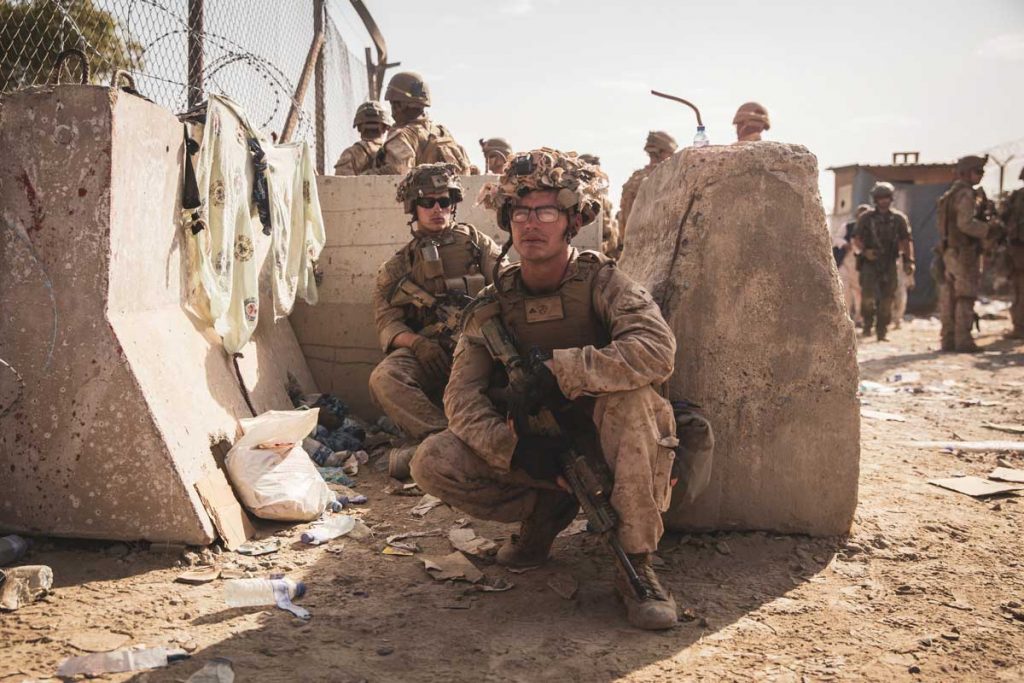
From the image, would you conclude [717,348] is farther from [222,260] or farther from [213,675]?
[222,260]

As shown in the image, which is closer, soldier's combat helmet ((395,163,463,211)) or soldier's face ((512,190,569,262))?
soldier's face ((512,190,569,262))

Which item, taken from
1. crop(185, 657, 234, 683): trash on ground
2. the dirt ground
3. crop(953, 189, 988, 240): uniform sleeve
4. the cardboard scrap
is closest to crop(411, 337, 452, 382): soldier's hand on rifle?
the dirt ground

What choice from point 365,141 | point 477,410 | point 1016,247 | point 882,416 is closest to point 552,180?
point 477,410

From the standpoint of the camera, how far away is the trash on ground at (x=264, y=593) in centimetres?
300

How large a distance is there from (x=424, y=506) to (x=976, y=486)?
116 inches

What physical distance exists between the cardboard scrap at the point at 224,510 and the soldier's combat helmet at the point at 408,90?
4567mm

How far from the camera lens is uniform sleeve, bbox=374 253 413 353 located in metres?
5.30

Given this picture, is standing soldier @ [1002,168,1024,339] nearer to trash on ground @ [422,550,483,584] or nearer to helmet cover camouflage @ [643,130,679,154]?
helmet cover camouflage @ [643,130,679,154]

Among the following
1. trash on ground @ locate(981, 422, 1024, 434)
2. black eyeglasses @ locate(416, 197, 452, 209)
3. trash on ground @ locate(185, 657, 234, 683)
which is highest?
black eyeglasses @ locate(416, 197, 452, 209)

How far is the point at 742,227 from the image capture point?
355cm

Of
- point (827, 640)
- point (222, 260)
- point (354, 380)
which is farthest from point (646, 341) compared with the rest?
point (354, 380)

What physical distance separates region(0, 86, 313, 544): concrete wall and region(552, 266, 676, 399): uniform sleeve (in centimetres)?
179

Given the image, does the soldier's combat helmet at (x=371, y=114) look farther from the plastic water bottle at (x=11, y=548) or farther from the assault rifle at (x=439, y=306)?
the plastic water bottle at (x=11, y=548)

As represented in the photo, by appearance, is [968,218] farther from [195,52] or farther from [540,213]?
[195,52]
